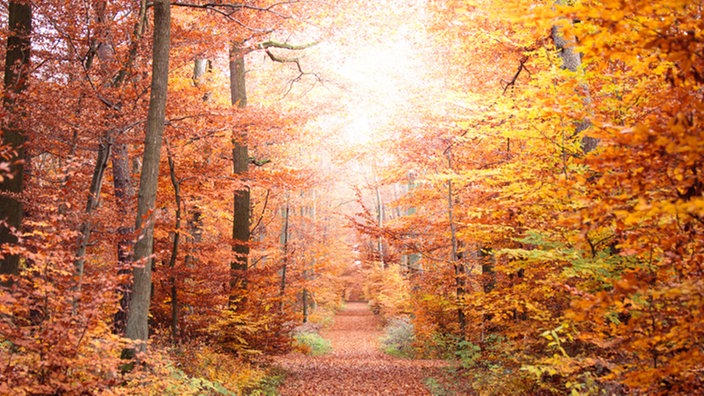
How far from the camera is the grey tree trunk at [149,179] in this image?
624 cm

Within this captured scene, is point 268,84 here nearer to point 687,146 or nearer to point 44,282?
point 44,282

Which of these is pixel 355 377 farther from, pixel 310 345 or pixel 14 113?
pixel 14 113

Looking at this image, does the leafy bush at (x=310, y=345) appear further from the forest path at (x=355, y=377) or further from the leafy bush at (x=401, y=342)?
the leafy bush at (x=401, y=342)

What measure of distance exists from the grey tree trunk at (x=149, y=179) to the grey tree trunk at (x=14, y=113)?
2.32 meters

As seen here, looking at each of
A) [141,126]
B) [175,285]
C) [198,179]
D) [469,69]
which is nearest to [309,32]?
[469,69]

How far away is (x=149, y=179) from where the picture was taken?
651cm

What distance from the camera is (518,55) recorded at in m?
10.3

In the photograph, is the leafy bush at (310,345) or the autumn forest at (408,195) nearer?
the autumn forest at (408,195)

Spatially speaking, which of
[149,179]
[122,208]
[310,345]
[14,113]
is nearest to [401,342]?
[310,345]

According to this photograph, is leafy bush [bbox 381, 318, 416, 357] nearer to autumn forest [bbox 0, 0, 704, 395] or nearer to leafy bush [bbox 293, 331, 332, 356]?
autumn forest [bbox 0, 0, 704, 395]

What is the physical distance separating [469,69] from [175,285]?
857 cm

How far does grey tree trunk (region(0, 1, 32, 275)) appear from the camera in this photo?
290 inches

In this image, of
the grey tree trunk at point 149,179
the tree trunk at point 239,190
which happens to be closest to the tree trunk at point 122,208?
the grey tree trunk at point 149,179

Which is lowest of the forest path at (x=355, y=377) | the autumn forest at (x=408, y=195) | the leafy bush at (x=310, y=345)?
the leafy bush at (x=310, y=345)
